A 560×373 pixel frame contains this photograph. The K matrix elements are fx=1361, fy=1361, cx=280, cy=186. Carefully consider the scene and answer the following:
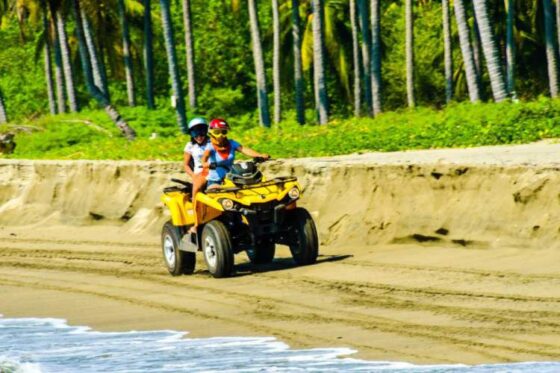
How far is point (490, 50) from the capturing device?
2544cm

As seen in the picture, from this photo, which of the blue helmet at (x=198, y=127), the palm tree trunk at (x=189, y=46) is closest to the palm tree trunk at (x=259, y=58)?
the palm tree trunk at (x=189, y=46)

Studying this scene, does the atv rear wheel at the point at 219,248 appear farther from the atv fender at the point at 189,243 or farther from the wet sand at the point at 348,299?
the atv fender at the point at 189,243

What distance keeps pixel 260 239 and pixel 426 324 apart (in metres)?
4.90

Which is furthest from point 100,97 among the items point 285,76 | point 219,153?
point 219,153

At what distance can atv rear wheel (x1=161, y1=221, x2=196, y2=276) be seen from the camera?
16094mm

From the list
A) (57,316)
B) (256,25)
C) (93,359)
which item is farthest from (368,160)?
(256,25)

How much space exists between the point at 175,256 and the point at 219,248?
121cm

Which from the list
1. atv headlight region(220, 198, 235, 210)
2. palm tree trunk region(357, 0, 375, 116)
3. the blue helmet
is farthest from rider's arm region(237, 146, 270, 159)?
palm tree trunk region(357, 0, 375, 116)

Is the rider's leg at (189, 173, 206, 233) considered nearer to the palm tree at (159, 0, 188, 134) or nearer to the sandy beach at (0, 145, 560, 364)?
the sandy beach at (0, 145, 560, 364)

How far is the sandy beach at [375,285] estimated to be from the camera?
1041 cm

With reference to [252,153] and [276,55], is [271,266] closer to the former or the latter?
[252,153]

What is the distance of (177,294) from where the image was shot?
14.4 m

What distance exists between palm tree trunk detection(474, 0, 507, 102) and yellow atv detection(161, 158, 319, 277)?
10.7 meters

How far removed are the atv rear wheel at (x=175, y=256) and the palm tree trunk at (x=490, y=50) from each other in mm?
10649
